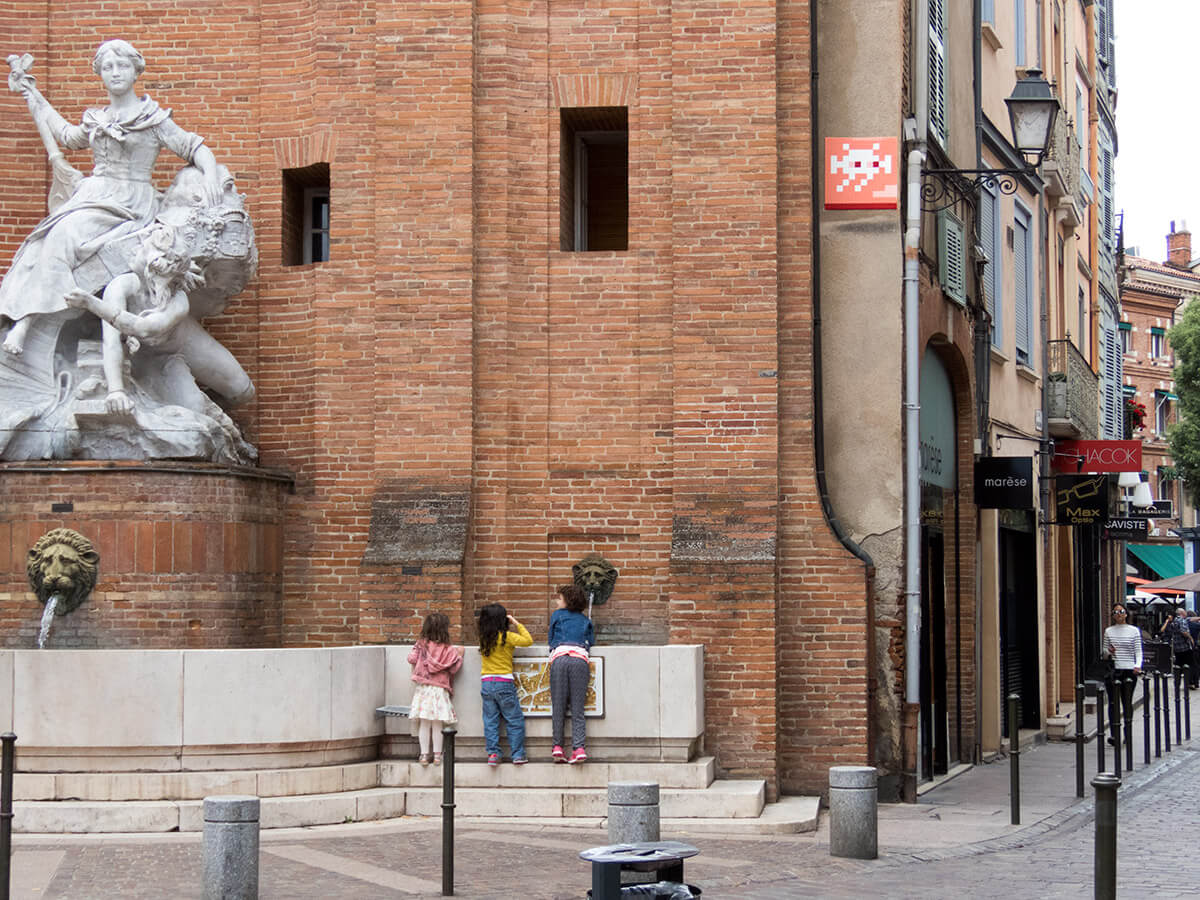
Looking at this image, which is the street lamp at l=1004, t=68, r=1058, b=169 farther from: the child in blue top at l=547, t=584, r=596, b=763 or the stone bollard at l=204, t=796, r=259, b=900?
the stone bollard at l=204, t=796, r=259, b=900

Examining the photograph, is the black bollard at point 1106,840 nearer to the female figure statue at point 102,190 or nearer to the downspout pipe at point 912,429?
the downspout pipe at point 912,429

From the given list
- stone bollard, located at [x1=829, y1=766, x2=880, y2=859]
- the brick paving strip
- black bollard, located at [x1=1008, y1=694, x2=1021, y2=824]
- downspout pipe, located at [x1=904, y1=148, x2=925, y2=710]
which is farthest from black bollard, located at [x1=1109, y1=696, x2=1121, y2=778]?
the brick paving strip

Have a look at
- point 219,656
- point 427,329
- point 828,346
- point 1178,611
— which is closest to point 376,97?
point 427,329

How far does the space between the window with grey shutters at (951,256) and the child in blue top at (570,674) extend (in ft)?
20.3

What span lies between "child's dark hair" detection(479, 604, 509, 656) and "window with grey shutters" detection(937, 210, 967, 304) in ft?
21.6

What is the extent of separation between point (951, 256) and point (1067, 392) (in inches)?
333

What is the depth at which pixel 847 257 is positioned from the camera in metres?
16.0

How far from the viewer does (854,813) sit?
1180 cm

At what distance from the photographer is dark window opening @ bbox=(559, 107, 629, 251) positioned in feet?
54.5

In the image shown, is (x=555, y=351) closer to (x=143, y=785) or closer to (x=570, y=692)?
(x=570, y=692)

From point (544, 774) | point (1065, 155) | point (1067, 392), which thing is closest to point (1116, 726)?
point (544, 774)

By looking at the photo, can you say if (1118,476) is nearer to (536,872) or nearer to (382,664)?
(382,664)

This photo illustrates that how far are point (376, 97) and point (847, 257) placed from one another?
4.35 meters

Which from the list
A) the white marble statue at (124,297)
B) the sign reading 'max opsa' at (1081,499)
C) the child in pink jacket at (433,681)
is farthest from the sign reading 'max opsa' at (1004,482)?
the white marble statue at (124,297)
